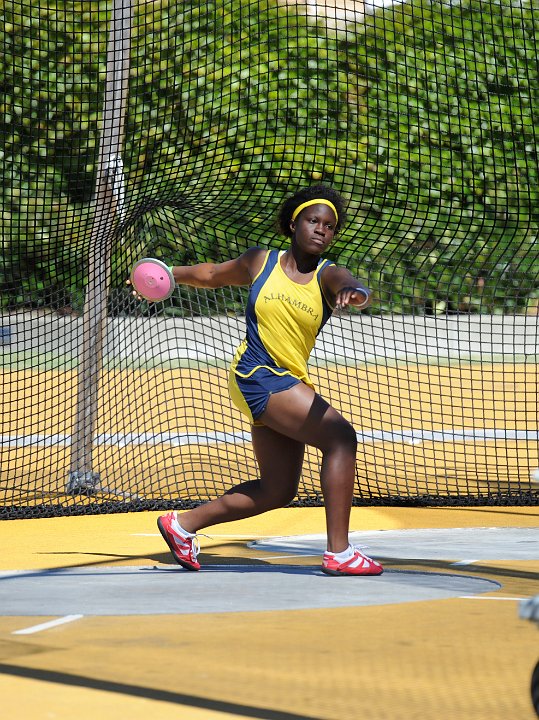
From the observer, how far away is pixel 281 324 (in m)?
5.30

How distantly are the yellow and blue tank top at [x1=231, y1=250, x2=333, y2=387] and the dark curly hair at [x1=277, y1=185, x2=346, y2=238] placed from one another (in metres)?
0.32

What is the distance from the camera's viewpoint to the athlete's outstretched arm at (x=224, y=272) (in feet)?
18.1

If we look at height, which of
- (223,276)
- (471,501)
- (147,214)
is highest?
(147,214)

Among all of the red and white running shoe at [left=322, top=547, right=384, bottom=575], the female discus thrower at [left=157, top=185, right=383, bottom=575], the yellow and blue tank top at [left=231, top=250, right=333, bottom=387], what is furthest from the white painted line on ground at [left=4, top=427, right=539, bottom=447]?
the red and white running shoe at [left=322, top=547, right=384, bottom=575]

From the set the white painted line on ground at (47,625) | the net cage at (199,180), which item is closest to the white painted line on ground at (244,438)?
the net cage at (199,180)

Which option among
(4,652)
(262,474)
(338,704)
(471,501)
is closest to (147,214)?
(471,501)

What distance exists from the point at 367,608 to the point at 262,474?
1.09m

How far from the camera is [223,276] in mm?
5625

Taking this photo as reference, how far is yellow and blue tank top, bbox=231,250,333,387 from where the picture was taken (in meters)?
5.30

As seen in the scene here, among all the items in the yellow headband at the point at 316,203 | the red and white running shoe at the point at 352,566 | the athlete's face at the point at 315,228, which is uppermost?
the yellow headband at the point at 316,203

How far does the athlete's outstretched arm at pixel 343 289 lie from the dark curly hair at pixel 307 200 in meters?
0.31

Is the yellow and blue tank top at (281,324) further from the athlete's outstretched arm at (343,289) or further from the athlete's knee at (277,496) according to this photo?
the athlete's knee at (277,496)

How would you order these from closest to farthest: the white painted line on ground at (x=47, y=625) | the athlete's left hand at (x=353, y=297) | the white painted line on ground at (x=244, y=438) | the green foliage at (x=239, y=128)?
the white painted line on ground at (x=47, y=625) < the athlete's left hand at (x=353, y=297) < the green foliage at (x=239, y=128) < the white painted line on ground at (x=244, y=438)

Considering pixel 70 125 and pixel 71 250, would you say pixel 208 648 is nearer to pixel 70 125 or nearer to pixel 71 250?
pixel 71 250
